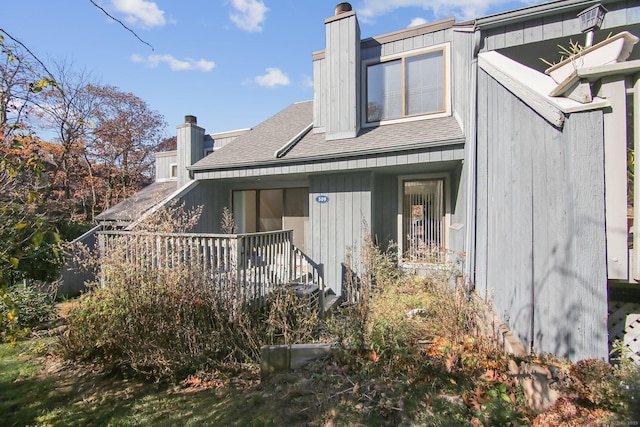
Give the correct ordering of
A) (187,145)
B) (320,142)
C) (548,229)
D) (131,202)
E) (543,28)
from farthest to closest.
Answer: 1. (131,202)
2. (187,145)
3. (320,142)
4. (543,28)
5. (548,229)

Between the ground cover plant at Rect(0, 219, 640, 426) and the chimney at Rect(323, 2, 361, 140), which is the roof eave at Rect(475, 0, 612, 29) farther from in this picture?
the ground cover plant at Rect(0, 219, 640, 426)

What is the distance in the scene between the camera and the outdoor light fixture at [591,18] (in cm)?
383

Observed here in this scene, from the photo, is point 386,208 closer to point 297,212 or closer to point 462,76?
point 297,212

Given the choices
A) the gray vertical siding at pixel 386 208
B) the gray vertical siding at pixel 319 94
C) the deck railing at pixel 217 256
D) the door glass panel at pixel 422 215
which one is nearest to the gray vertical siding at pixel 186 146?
the gray vertical siding at pixel 319 94

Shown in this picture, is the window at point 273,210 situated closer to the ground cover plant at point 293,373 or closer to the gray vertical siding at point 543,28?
the ground cover plant at point 293,373

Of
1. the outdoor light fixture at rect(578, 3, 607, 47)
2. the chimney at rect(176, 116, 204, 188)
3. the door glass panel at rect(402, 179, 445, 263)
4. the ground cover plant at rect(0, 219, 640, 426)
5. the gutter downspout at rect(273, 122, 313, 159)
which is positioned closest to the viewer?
the ground cover plant at rect(0, 219, 640, 426)

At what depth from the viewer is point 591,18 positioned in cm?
389

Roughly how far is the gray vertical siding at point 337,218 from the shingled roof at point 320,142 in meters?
0.62

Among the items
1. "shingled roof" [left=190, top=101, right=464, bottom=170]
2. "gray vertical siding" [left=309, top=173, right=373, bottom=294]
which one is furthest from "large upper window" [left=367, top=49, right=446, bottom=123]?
"gray vertical siding" [left=309, top=173, right=373, bottom=294]

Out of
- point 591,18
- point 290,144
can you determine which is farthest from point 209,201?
point 591,18

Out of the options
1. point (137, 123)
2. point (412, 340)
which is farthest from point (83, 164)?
point (412, 340)

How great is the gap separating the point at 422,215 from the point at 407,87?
283 centimetres

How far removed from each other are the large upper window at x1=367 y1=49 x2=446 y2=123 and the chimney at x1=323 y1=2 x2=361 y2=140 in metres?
0.40

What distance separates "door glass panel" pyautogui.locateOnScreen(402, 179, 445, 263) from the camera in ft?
20.8
